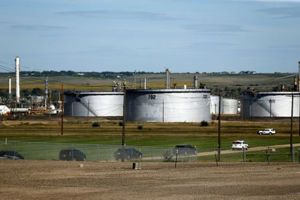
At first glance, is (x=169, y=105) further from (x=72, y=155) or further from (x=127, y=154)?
(x=72, y=155)

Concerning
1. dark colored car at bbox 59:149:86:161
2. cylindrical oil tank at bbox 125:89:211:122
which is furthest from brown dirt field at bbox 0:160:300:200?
cylindrical oil tank at bbox 125:89:211:122

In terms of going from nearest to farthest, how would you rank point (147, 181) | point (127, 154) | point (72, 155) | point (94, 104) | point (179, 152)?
point (147, 181), point (72, 155), point (127, 154), point (179, 152), point (94, 104)

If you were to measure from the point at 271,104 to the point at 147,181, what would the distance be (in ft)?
375

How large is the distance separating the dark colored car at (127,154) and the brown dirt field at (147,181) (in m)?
3.98

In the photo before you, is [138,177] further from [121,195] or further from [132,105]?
[132,105]

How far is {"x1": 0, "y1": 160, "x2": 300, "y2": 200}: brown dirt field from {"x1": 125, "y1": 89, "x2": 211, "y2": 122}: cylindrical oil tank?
7986cm

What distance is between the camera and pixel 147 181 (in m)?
39.6

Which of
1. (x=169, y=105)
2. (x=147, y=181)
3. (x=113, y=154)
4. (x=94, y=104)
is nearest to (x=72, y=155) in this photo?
(x=113, y=154)

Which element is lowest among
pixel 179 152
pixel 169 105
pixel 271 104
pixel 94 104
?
pixel 179 152

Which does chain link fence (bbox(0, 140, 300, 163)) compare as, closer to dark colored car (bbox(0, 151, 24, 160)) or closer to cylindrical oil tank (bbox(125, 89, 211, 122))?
dark colored car (bbox(0, 151, 24, 160))

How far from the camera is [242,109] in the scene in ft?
541

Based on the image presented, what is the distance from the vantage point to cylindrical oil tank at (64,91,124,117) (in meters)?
158

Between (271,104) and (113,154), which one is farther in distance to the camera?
(271,104)

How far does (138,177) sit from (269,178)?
23.1ft
